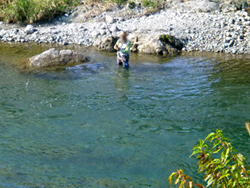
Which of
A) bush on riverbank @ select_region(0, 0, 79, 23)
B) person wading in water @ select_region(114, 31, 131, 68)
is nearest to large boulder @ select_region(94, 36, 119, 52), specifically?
person wading in water @ select_region(114, 31, 131, 68)

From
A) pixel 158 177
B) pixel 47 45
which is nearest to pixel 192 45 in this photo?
pixel 47 45

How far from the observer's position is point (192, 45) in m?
16.0

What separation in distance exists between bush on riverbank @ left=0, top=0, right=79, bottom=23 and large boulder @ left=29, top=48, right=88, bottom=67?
7.99 m

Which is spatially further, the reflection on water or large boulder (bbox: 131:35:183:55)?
large boulder (bbox: 131:35:183:55)

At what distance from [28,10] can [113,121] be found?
49.9 ft

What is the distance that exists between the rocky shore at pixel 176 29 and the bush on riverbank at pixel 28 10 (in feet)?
2.61

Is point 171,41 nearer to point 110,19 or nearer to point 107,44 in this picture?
point 107,44

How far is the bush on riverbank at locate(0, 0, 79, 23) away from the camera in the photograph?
19.8 metres

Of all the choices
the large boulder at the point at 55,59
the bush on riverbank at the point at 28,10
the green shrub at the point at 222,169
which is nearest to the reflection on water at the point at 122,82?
the large boulder at the point at 55,59

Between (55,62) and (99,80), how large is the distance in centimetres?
289

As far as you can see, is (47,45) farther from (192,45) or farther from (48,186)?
(48,186)

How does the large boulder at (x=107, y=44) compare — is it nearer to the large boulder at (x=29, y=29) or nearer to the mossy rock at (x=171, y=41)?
the mossy rock at (x=171, y=41)

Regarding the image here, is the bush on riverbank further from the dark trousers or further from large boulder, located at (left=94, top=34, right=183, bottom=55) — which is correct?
the dark trousers

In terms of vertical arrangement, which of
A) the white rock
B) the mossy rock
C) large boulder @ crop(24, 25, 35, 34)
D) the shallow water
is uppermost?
the white rock
